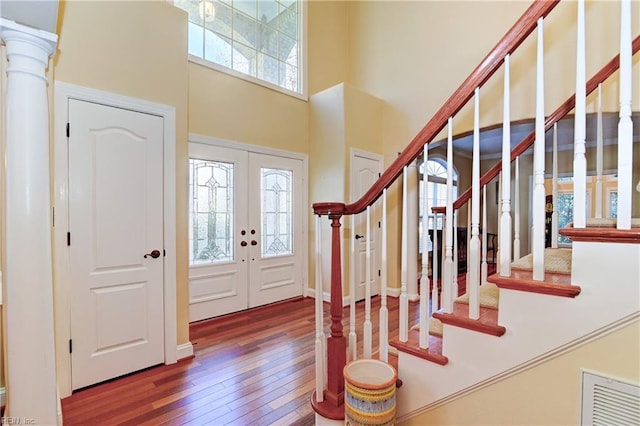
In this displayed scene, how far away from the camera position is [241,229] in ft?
11.9

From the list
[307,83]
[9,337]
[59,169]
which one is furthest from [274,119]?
[9,337]

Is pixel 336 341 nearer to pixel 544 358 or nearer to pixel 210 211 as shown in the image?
pixel 544 358

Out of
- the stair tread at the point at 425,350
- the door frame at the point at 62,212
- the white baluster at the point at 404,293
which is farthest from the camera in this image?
the door frame at the point at 62,212

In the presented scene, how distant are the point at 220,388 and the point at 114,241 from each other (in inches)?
51.9

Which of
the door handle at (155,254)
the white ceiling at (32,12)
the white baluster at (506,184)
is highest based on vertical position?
the white ceiling at (32,12)

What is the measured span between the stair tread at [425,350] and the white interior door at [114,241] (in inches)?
76.6

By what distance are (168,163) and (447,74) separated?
3177mm

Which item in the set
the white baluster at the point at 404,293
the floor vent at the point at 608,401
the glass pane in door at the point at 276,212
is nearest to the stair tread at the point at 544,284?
the floor vent at the point at 608,401

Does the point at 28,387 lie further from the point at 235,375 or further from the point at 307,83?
the point at 307,83

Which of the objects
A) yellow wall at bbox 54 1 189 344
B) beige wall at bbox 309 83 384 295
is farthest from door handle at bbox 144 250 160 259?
beige wall at bbox 309 83 384 295

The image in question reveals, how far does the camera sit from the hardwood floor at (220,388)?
6.02ft

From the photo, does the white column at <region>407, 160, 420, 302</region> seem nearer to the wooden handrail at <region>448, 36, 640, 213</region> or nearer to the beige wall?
the beige wall

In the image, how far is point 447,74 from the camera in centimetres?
355

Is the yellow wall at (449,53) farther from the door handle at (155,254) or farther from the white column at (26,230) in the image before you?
the white column at (26,230)
